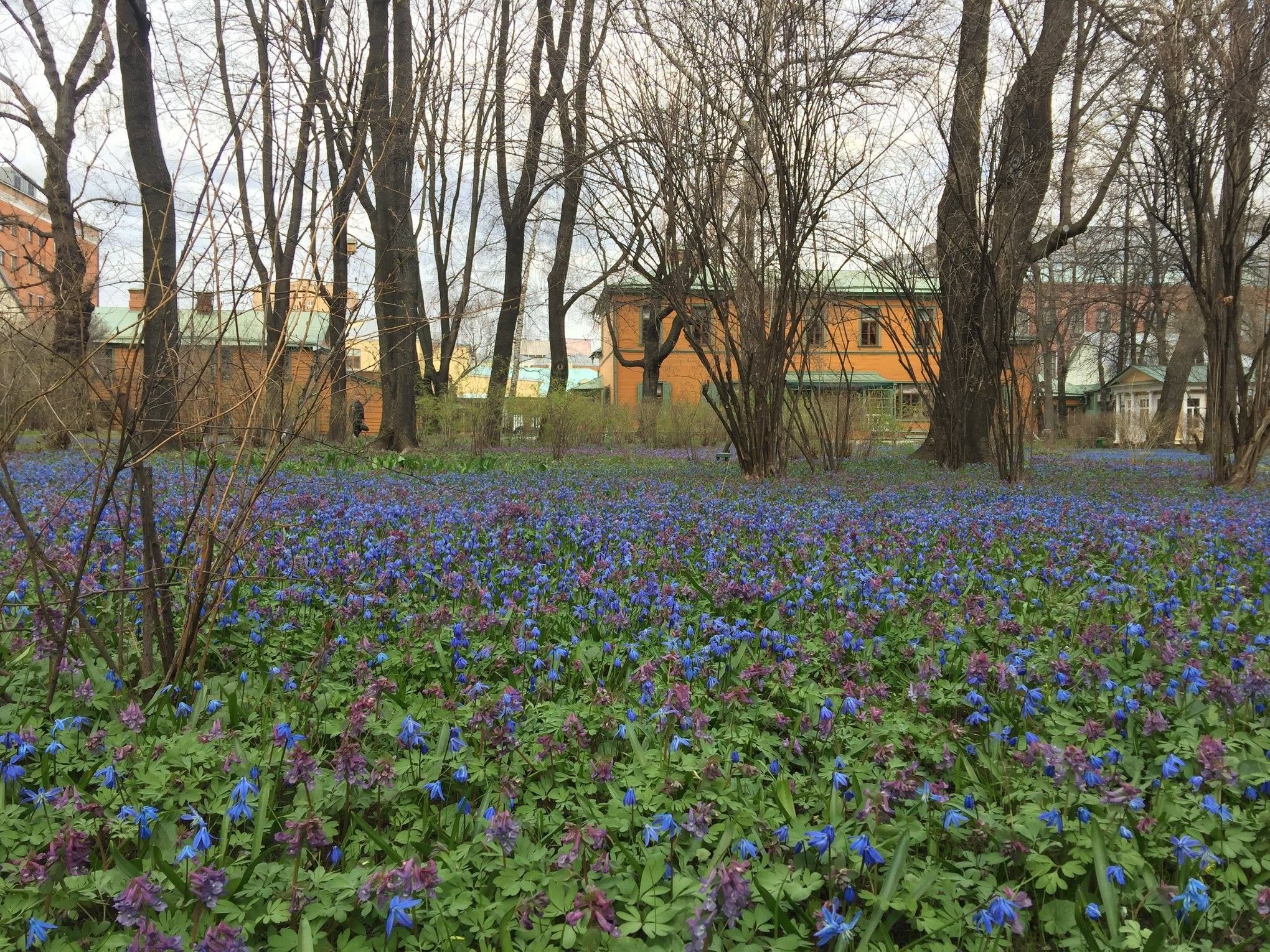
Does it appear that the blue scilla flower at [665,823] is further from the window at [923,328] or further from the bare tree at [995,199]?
the window at [923,328]

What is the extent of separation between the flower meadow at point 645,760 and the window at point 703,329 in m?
4.94

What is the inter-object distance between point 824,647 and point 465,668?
1.34 metres

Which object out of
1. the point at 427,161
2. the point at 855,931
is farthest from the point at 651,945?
the point at 427,161

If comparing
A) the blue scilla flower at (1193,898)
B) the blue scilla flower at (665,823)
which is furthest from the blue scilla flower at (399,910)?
the blue scilla flower at (1193,898)

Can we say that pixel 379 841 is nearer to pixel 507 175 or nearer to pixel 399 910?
pixel 399 910

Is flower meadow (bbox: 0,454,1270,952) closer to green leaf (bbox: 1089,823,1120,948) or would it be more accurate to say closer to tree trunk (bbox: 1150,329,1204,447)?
green leaf (bbox: 1089,823,1120,948)

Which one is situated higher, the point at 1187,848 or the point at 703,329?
the point at 703,329

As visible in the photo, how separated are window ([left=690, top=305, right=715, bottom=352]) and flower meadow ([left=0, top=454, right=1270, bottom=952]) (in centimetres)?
494

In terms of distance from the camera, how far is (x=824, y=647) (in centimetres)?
300

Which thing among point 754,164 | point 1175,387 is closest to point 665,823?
point 754,164

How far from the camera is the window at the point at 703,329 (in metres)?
8.75

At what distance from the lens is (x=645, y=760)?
6.91 feet

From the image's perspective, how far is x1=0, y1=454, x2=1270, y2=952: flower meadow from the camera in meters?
1.51

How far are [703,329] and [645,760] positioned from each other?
7.92 metres
